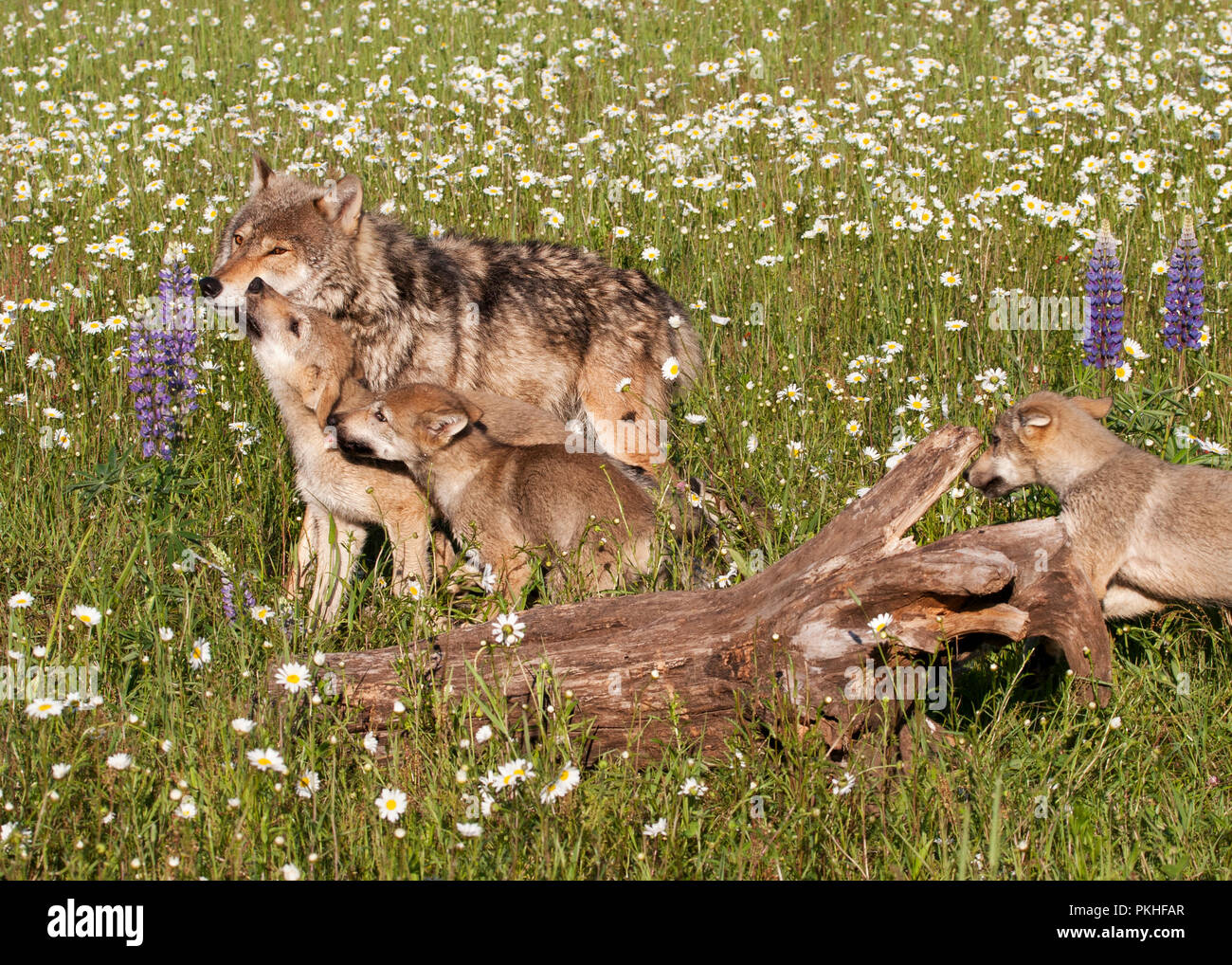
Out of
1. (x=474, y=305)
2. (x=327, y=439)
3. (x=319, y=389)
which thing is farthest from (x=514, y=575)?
(x=474, y=305)

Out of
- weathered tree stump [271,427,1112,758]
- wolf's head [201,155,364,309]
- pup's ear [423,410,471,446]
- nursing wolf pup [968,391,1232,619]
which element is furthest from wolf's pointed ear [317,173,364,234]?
nursing wolf pup [968,391,1232,619]

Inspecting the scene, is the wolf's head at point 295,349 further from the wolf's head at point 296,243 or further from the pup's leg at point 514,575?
the pup's leg at point 514,575

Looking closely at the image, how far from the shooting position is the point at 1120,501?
4359 millimetres

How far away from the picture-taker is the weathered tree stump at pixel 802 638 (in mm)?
3639

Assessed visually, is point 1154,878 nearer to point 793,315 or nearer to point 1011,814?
point 1011,814

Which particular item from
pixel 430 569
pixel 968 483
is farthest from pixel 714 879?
pixel 430 569

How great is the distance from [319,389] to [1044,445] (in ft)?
10.1

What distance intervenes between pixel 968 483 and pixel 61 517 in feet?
12.5

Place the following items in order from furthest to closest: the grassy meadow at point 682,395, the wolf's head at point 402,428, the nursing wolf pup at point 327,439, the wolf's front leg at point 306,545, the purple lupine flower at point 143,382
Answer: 1. the purple lupine flower at point 143,382
2. the wolf's front leg at point 306,545
3. the nursing wolf pup at point 327,439
4. the wolf's head at point 402,428
5. the grassy meadow at point 682,395

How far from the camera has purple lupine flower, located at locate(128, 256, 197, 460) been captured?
5.77 metres

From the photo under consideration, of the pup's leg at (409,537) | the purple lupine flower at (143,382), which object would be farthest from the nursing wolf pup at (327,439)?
the purple lupine flower at (143,382)

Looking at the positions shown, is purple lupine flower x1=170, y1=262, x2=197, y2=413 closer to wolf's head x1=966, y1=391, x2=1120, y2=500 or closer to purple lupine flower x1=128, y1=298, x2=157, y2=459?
purple lupine flower x1=128, y1=298, x2=157, y2=459

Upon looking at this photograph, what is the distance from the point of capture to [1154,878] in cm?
339

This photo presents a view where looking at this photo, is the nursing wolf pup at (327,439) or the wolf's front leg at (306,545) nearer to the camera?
the nursing wolf pup at (327,439)
